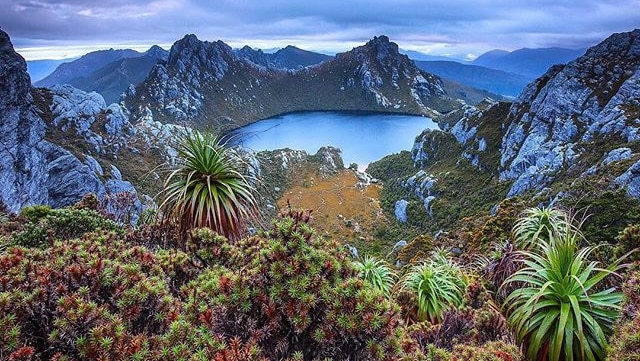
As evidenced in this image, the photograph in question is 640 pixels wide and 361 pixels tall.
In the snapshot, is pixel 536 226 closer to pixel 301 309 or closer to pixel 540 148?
pixel 301 309

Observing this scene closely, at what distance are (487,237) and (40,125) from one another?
63.1 m

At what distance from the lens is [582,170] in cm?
4544

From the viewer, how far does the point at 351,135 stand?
512ft

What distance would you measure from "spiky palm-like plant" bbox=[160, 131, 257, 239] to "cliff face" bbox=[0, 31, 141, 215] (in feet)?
114

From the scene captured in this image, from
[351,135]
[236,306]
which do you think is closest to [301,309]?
[236,306]

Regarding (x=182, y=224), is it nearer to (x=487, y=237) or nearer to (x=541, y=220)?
(x=541, y=220)

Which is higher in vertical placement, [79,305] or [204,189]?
[79,305]

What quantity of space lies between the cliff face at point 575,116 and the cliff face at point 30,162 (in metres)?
50.5

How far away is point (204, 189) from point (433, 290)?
4.82 meters

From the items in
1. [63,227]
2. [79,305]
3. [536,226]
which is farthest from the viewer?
[63,227]

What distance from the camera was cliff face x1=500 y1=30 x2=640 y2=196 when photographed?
165 ft

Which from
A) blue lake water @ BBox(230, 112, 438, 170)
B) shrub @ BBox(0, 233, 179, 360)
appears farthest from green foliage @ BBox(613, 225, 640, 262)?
blue lake water @ BBox(230, 112, 438, 170)

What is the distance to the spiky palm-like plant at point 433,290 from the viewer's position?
7770 mm

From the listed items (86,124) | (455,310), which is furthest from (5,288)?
(86,124)
